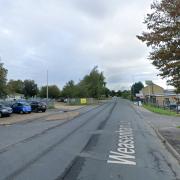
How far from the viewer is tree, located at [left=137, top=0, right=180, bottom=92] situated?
17391mm

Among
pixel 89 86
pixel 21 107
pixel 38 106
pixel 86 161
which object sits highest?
pixel 89 86

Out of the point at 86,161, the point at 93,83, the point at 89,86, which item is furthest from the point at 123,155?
the point at 93,83

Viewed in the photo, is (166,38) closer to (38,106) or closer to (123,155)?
(123,155)

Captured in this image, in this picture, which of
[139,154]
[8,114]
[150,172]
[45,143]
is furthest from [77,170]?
[8,114]

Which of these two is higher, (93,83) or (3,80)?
(93,83)

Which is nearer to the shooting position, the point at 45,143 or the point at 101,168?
the point at 101,168

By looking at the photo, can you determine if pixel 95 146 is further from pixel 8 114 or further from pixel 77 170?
pixel 8 114

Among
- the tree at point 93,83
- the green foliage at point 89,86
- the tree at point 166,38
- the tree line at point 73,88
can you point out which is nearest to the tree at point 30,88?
the tree line at point 73,88

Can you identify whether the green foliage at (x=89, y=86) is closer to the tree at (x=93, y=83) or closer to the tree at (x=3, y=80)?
the tree at (x=93, y=83)

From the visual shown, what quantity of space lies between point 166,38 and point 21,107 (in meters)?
33.7

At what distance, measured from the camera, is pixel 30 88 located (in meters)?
142

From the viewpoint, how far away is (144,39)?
1861 cm

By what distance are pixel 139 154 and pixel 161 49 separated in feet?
21.0

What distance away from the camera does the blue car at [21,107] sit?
48938 millimetres
